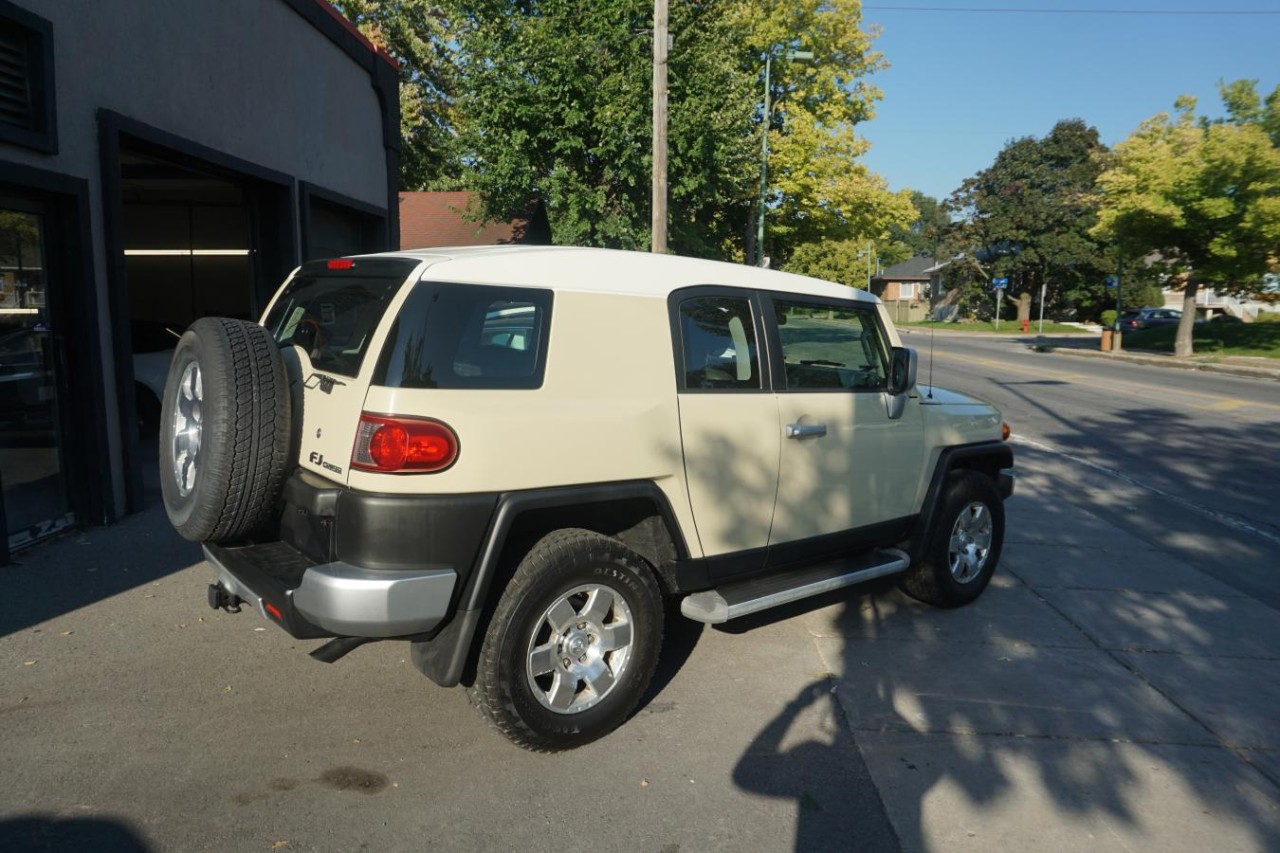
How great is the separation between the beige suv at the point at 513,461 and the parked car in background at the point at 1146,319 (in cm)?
4558

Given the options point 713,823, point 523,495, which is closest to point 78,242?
point 523,495

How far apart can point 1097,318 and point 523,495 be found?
64586mm

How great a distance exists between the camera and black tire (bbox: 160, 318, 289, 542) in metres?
3.28

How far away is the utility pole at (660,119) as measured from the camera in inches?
604

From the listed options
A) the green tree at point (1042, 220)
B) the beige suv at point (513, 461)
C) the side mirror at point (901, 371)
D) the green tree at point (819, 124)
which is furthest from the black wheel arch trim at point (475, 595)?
the green tree at point (1042, 220)

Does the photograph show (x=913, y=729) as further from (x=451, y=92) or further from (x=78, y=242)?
(x=451, y=92)

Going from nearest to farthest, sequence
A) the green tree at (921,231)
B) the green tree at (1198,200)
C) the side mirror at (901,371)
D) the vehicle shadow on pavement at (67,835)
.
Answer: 1. the vehicle shadow on pavement at (67,835)
2. the side mirror at (901,371)
3. the green tree at (1198,200)
4. the green tree at (921,231)

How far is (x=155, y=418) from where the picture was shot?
10758 millimetres

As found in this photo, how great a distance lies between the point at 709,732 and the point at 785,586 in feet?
2.63

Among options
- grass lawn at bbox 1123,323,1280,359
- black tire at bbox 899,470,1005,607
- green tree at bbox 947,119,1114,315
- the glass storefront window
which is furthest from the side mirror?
green tree at bbox 947,119,1114,315

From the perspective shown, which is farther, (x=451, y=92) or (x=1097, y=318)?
(x=1097, y=318)

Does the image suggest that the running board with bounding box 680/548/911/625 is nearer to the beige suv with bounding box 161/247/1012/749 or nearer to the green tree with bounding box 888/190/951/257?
the beige suv with bounding box 161/247/1012/749

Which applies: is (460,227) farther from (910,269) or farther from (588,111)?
(910,269)

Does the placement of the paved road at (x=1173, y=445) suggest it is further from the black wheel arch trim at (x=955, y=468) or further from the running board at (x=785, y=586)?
the running board at (x=785, y=586)
